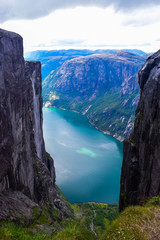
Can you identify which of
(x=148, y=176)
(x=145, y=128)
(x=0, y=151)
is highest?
(x=145, y=128)

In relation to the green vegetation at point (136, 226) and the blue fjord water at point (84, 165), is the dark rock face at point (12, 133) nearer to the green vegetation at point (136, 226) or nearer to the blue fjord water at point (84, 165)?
the green vegetation at point (136, 226)

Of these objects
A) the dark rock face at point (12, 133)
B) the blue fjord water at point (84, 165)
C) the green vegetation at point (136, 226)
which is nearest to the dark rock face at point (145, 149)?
the green vegetation at point (136, 226)

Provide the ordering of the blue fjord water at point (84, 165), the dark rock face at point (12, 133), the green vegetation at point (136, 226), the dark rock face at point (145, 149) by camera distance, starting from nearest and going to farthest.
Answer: the green vegetation at point (136, 226), the dark rock face at point (12, 133), the dark rock face at point (145, 149), the blue fjord water at point (84, 165)

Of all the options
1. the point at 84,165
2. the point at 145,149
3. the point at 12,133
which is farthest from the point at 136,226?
the point at 84,165

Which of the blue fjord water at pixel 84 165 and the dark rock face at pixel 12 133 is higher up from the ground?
the dark rock face at pixel 12 133

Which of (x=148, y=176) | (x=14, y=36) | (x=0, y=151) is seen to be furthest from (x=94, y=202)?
(x=14, y=36)

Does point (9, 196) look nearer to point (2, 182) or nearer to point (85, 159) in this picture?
point (2, 182)

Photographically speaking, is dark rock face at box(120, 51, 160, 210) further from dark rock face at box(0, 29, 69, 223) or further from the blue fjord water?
the blue fjord water
